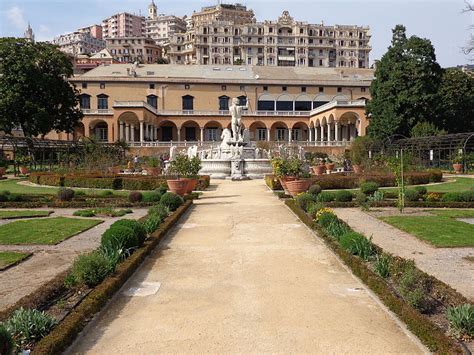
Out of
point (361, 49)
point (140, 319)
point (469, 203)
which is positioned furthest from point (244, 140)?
point (361, 49)

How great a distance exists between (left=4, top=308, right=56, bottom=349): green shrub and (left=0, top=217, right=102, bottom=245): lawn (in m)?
5.60

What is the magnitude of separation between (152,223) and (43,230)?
299 centimetres

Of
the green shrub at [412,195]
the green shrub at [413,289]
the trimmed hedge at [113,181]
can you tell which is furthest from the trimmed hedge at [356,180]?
the green shrub at [413,289]

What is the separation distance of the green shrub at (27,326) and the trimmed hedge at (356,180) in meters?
16.9

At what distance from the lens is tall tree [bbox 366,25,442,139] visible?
42500 mm

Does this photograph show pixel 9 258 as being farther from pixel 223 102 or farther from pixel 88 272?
pixel 223 102

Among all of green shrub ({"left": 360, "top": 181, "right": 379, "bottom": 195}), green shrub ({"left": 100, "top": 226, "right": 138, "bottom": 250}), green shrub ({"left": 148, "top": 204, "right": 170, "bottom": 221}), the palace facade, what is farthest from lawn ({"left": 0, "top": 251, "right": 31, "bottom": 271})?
the palace facade

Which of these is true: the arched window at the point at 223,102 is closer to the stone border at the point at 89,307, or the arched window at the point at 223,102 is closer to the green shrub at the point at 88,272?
the stone border at the point at 89,307

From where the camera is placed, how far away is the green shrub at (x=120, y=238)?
846cm

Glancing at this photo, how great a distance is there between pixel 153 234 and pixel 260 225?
320cm

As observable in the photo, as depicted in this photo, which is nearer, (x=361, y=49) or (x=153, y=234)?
(x=153, y=234)

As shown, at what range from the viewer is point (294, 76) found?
6800 cm

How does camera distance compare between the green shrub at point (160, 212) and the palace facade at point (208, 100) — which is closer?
the green shrub at point (160, 212)

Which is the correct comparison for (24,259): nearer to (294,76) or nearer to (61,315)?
(61,315)
